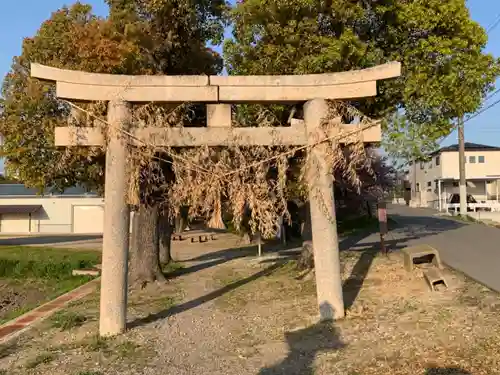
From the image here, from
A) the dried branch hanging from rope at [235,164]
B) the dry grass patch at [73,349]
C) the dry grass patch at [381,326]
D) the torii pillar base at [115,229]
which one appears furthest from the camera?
the dried branch hanging from rope at [235,164]

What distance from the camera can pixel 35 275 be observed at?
19203mm

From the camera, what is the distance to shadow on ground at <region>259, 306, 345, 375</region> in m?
5.80

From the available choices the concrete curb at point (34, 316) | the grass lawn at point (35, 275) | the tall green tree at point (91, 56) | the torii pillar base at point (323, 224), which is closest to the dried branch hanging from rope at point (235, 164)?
the torii pillar base at point (323, 224)

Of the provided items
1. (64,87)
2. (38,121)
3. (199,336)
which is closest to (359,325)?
(199,336)

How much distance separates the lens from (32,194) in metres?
41.2

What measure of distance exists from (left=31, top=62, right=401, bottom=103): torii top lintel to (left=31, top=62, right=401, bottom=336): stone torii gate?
0.01m

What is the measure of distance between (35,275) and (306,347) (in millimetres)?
15335

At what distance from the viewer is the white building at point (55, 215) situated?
40719mm

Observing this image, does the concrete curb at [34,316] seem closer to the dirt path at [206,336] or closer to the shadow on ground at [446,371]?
the dirt path at [206,336]

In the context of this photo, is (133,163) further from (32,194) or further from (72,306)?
(32,194)

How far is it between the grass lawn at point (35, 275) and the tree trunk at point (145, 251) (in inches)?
155

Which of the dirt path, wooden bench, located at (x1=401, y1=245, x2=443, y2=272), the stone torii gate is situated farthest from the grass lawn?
wooden bench, located at (x1=401, y1=245, x2=443, y2=272)

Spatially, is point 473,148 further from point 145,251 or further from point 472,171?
point 145,251

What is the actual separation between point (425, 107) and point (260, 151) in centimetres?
463
